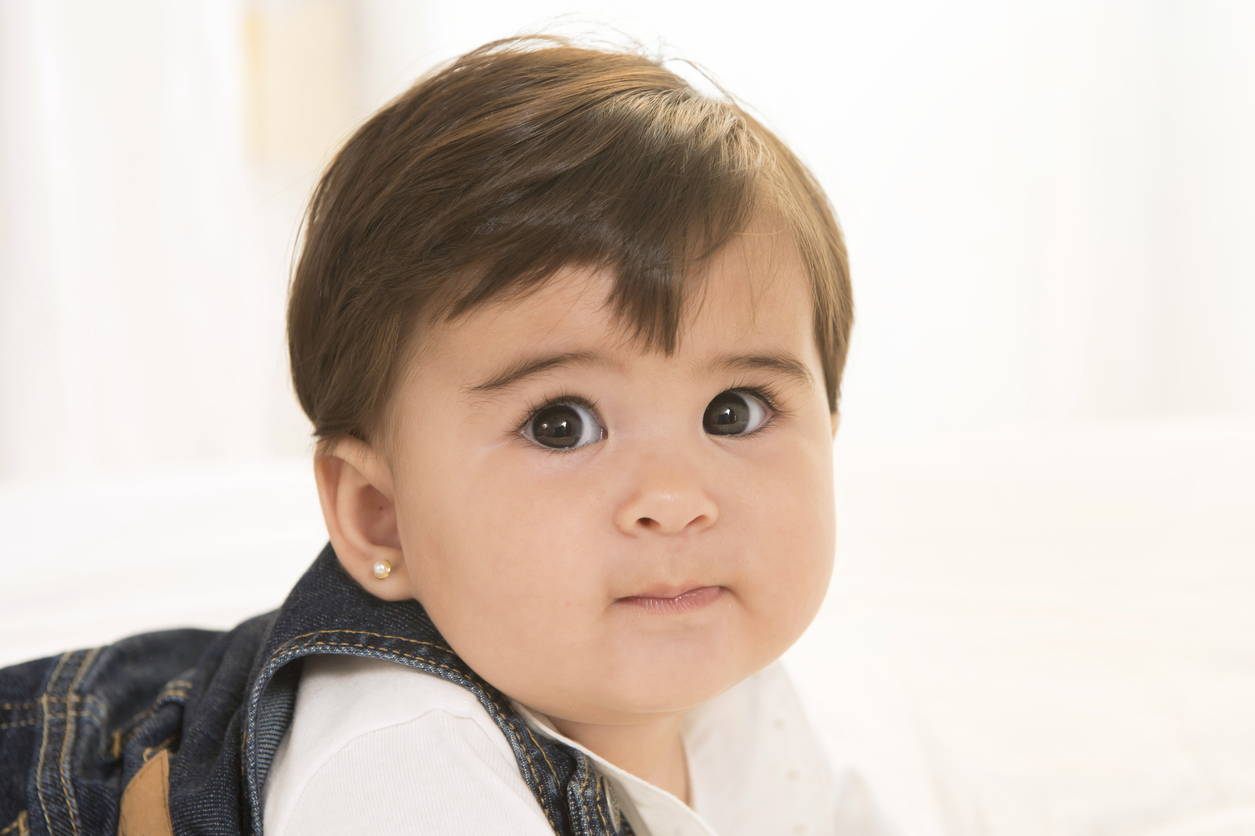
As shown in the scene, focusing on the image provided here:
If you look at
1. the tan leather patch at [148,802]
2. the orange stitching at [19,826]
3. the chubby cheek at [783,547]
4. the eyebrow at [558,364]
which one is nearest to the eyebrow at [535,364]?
the eyebrow at [558,364]

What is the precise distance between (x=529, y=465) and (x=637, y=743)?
27 cm

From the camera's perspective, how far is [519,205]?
2.16 ft

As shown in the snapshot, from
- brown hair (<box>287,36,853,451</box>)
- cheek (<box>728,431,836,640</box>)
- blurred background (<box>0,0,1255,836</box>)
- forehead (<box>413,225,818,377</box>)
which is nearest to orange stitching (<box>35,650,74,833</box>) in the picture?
blurred background (<box>0,0,1255,836</box>)

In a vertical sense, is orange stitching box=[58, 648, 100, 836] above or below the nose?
below

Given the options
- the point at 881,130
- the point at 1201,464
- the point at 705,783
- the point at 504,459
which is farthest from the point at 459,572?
the point at 881,130

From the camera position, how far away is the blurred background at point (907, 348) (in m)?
1.05

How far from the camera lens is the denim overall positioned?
0.69 metres

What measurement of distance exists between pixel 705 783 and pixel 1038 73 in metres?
3.06

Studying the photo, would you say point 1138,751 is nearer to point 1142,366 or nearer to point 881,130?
point 881,130

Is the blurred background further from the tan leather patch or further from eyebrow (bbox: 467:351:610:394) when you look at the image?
eyebrow (bbox: 467:351:610:394)

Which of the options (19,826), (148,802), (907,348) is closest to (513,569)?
(148,802)

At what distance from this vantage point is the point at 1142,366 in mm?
3725

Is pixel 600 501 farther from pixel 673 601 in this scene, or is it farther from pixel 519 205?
pixel 519 205

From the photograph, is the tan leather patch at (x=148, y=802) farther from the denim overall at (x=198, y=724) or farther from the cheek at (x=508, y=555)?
the cheek at (x=508, y=555)
